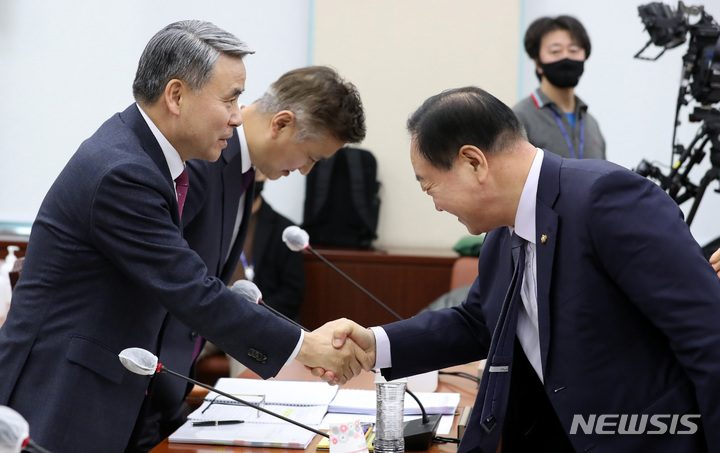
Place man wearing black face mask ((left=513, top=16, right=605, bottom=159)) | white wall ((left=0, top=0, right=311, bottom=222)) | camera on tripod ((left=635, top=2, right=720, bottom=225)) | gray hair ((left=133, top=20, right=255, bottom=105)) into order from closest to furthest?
gray hair ((left=133, top=20, right=255, bottom=105)), camera on tripod ((left=635, top=2, right=720, bottom=225)), man wearing black face mask ((left=513, top=16, right=605, bottom=159)), white wall ((left=0, top=0, right=311, bottom=222))

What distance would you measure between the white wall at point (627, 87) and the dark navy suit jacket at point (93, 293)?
10.6ft

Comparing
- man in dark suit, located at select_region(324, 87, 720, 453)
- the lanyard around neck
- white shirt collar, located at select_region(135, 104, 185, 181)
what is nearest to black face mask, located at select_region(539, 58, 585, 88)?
the lanyard around neck

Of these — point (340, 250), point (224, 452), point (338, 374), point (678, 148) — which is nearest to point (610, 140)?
point (678, 148)

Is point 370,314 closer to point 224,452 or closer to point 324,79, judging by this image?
point 324,79

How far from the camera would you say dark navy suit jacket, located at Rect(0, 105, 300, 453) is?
1.63 metres

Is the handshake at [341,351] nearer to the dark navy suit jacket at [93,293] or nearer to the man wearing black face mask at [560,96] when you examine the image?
the dark navy suit jacket at [93,293]

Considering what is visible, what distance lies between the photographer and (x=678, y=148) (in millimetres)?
3299

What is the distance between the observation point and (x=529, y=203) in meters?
1.65

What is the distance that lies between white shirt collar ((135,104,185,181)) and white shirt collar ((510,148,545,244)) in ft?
2.40

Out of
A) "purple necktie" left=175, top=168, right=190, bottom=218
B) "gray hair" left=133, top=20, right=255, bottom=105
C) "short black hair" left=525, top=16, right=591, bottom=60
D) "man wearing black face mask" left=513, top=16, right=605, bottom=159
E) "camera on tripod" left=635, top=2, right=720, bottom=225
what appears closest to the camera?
"gray hair" left=133, top=20, right=255, bottom=105

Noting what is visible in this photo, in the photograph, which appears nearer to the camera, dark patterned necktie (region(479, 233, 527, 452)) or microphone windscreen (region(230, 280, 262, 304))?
dark patterned necktie (region(479, 233, 527, 452))

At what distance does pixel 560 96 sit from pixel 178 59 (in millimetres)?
2469

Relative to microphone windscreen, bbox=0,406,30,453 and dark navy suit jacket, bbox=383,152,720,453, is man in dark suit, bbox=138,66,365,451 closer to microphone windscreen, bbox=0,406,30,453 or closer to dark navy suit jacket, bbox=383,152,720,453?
dark navy suit jacket, bbox=383,152,720,453

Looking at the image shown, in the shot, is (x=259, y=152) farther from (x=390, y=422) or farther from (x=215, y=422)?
(x=390, y=422)
